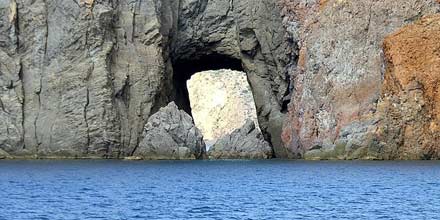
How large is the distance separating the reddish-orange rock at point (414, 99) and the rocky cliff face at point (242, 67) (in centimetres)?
8

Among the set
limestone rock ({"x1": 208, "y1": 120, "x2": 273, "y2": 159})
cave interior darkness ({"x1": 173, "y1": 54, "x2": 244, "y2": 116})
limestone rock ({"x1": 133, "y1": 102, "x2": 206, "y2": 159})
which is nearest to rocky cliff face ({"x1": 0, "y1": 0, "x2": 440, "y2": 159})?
cave interior darkness ({"x1": 173, "y1": 54, "x2": 244, "y2": 116})

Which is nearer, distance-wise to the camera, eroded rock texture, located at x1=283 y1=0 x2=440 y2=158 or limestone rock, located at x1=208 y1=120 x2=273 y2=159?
eroded rock texture, located at x1=283 y1=0 x2=440 y2=158

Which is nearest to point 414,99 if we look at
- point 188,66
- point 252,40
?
point 252,40

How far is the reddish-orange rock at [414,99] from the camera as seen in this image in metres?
80.7

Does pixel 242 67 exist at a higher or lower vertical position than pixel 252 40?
lower

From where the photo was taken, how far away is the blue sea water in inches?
1793

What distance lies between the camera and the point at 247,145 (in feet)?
314

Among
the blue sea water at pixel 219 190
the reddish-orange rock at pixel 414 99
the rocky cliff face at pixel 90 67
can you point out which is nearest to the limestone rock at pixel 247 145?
the rocky cliff face at pixel 90 67

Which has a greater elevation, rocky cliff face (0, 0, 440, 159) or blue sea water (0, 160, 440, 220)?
rocky cliff face (0, 0, 440, 159)

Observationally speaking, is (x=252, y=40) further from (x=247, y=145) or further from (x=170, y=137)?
(x=170, y=137)

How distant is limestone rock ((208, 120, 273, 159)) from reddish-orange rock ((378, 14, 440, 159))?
1672cm

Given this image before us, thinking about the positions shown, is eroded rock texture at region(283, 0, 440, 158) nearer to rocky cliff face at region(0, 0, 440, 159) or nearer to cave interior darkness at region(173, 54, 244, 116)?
rocky cliff face at region(0, 0, 440, 159)

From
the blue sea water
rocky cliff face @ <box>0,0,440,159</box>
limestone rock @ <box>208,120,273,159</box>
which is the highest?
rocky cliff face @ <box>0,0,440,159</box>

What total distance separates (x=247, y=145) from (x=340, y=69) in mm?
13165
